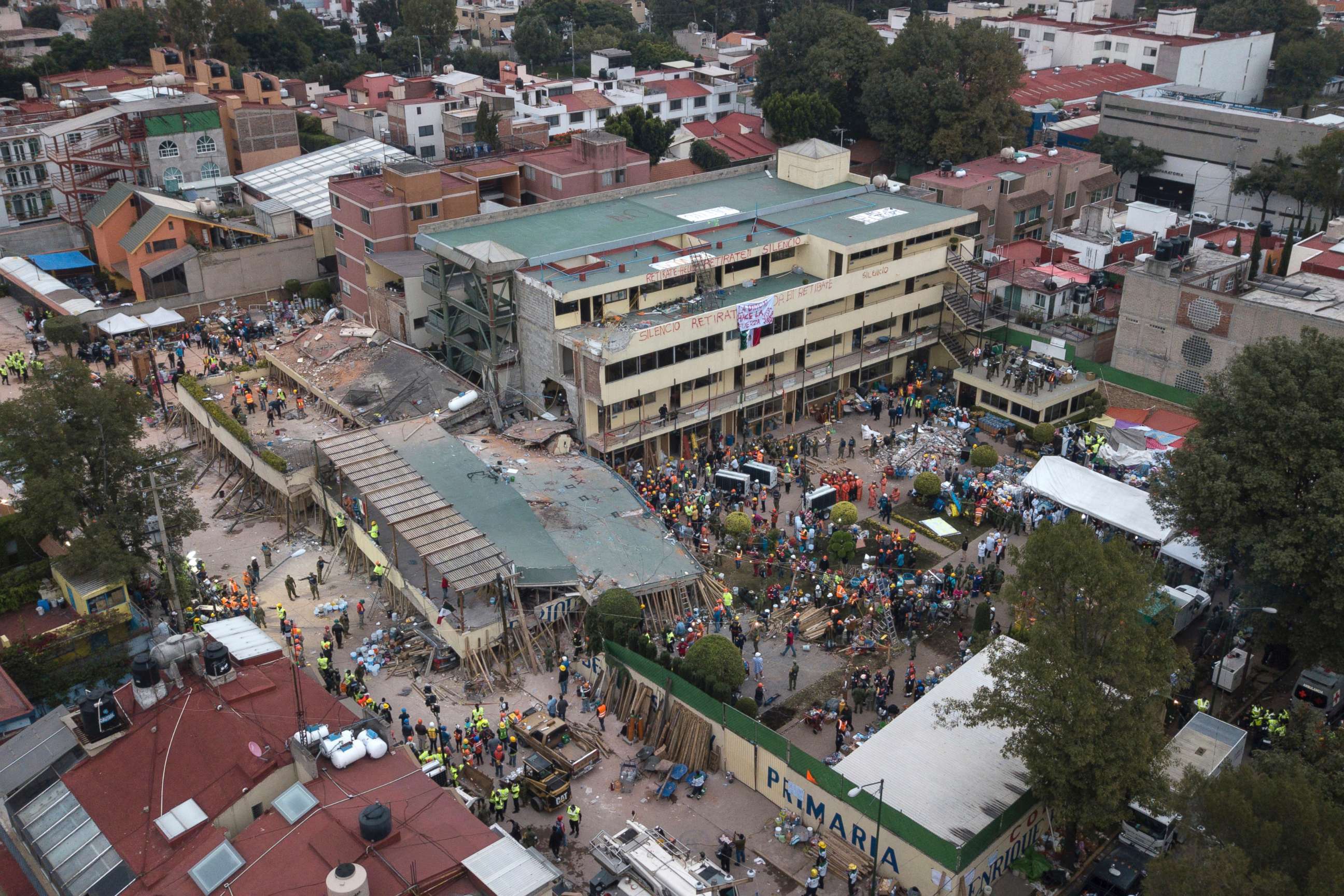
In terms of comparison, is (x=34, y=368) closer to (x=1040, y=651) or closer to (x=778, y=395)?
(x=778, y=395)

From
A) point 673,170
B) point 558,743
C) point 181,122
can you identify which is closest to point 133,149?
point 181,122

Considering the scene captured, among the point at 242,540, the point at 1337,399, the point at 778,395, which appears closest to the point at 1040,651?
the point at 1337,399

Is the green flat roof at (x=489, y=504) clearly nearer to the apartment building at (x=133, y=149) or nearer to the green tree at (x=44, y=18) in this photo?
the apartment building at (x=133, y=149)

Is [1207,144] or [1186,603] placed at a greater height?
[1207,144]

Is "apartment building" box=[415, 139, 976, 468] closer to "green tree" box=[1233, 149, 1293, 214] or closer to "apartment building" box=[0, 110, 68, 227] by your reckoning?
"green tree" box=[1233, 149, 1293, 214]

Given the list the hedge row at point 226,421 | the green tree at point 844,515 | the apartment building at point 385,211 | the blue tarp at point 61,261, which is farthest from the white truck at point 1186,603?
the blue tarp at point 61,261

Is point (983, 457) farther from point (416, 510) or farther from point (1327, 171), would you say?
point (1327, 171)
